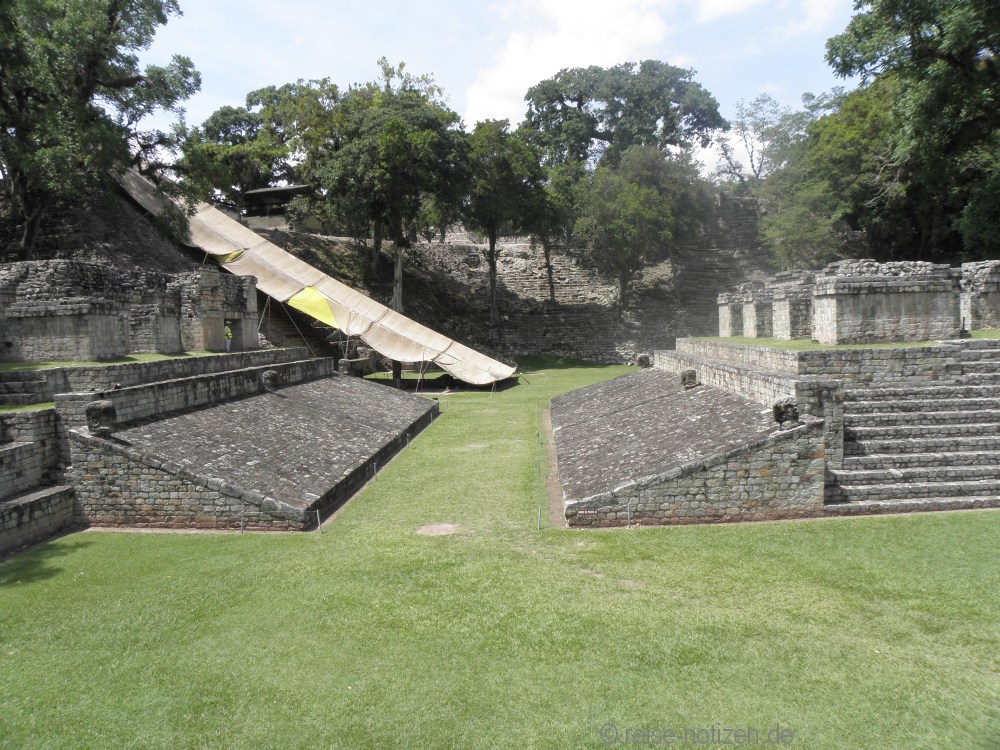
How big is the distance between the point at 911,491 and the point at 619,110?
140ft

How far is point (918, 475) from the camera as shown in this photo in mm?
8609

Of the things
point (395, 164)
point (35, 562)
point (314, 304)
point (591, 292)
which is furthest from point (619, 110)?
point (35, 562)

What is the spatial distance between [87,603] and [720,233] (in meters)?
42.6

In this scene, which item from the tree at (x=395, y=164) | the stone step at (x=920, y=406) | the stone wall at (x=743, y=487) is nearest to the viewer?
the stone wall at (x=743, y=487)

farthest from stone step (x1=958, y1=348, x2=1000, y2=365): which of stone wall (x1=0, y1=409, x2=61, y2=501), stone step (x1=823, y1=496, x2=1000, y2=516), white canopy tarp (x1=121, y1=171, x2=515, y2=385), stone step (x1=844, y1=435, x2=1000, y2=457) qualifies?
white canopy tarp (x1=121, y1=171, x2=515, y2=385)

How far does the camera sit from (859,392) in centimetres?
1006

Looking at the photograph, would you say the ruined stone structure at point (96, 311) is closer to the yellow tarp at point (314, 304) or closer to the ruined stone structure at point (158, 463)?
the ruined stone structure at point (158, 463)

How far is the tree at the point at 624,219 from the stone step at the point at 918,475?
886 inches

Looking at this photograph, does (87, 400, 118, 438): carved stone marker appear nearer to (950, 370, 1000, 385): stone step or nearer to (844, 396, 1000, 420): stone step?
(844, 396, 1000, 420): stone step

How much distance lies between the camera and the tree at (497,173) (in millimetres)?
29516

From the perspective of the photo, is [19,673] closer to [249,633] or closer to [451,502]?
[249,633]

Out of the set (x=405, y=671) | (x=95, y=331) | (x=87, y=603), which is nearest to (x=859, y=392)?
(x=405, y=671)

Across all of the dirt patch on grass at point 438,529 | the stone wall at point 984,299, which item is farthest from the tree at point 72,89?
the stone wall at point 984,299

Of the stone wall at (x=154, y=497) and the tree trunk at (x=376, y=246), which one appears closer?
the stone wall at (x=154, y=497)
